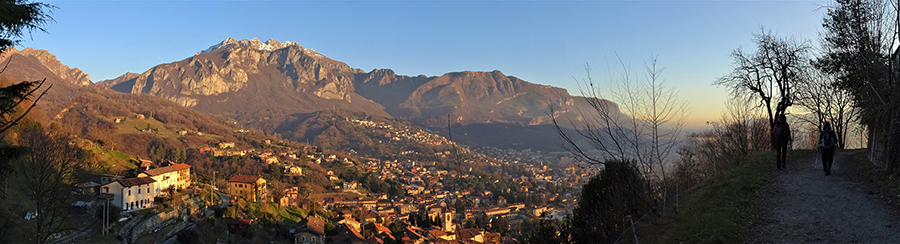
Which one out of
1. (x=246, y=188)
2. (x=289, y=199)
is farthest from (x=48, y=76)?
(x=246, y=188)

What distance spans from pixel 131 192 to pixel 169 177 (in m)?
6.78

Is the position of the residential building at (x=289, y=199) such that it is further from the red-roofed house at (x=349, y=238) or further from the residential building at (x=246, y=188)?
the red-roofed house at (x=349, y=238)

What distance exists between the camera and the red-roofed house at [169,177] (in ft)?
103

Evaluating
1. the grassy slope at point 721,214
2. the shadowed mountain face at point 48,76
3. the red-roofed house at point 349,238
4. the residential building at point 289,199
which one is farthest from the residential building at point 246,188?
the grassy slope at point 721,214

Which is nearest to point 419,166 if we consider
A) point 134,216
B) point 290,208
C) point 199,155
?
point 199,155

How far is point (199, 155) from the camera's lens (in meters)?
63.8

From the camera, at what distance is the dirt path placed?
5352mm

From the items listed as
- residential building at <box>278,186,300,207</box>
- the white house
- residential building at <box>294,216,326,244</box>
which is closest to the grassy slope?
residential building at <box>294,216,326,244</box>

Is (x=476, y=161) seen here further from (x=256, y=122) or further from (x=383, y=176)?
(x=256, y=122)

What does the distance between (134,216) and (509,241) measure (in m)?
22.3

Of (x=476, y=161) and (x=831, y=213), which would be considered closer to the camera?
(x=831, y=213)

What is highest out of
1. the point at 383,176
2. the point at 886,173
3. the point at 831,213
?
the point at 886,173

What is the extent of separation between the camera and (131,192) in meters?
27.2

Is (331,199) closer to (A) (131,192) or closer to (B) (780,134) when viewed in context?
(A) (131,192)
